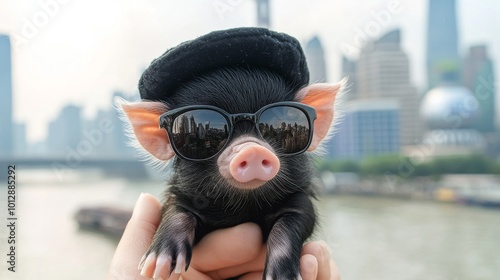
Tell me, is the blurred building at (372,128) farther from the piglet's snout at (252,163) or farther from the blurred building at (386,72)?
the piglet's snout at (252,163)

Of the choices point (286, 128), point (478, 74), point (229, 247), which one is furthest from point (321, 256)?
point (478, 74)

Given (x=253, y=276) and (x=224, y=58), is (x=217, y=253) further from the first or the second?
(x=224, y=58)

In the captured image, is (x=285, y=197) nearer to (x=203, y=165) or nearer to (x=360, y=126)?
(x=203, y=165)

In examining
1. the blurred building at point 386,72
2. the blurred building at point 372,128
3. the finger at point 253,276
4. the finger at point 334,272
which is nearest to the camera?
the finger at point 253,276

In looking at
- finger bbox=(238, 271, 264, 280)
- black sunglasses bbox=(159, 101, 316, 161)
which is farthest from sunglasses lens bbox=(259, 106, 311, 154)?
finger bbox=(238, 271, 264, 280)

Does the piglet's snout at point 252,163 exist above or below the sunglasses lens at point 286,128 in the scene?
below

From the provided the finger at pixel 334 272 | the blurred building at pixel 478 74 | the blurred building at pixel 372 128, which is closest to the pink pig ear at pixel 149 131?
the finger at pixel 334 272

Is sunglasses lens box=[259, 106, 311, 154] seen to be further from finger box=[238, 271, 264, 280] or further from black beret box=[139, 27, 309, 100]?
finger box=[238, 271, 264, 280]
